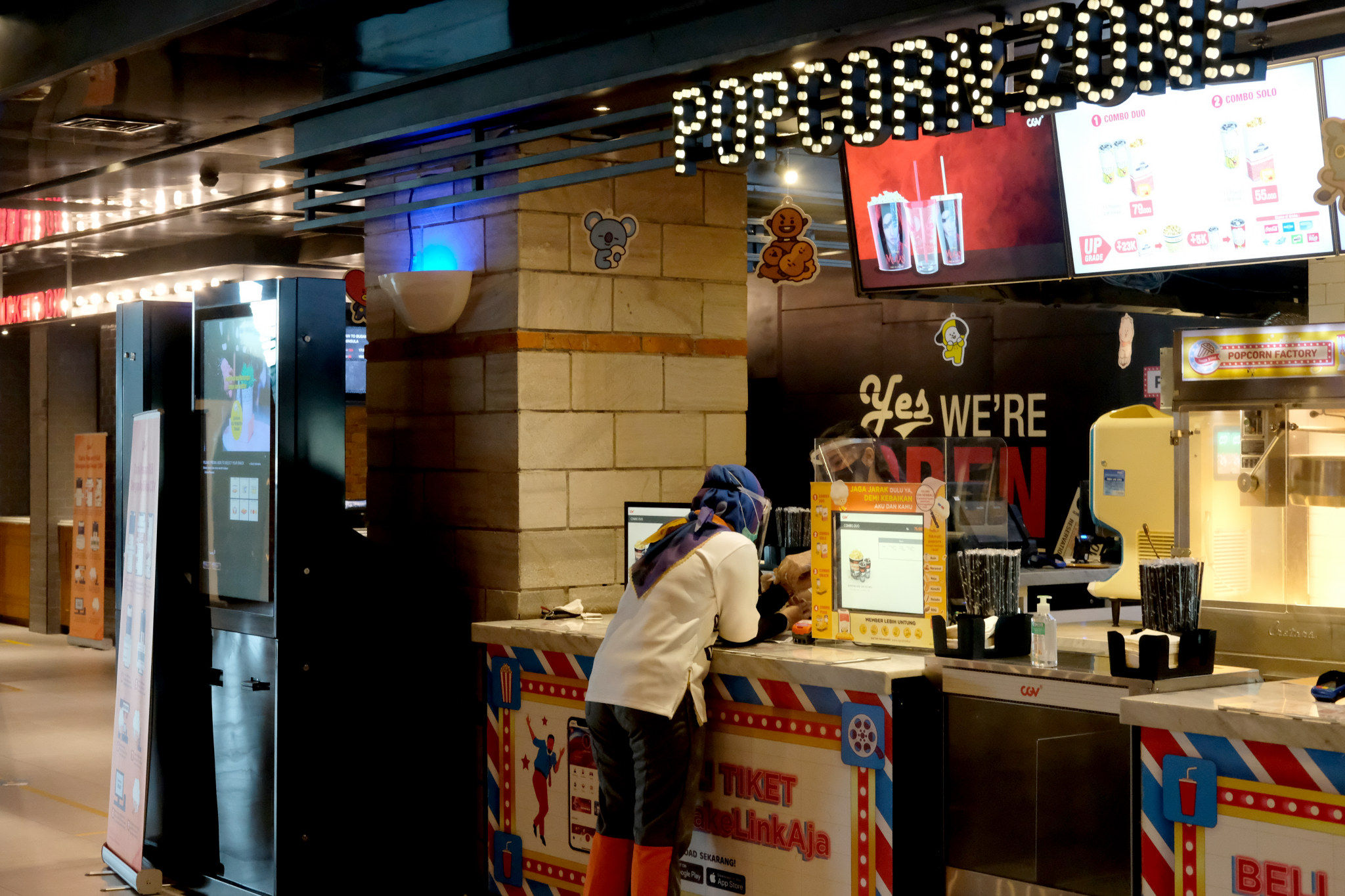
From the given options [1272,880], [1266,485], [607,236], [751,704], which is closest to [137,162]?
[607,236]

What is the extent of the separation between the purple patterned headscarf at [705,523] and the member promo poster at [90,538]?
9250 millimetres

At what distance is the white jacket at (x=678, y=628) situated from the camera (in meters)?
4.48

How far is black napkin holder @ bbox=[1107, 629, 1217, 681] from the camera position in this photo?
382cm

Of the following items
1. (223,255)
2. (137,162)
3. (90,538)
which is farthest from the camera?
(90,538)

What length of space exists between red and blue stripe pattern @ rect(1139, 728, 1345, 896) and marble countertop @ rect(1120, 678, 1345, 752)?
3 cm

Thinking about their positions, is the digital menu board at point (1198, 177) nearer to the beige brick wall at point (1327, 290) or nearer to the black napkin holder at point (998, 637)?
the black napkin holder at point (998, 637)

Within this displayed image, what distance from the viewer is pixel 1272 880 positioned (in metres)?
3.52

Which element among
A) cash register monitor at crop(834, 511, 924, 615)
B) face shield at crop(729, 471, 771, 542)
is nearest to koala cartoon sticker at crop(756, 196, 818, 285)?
face shield at crop(729, 471, 771, 542)

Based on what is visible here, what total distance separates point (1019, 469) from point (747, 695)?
566 cm

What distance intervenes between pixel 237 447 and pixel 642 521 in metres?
1.66

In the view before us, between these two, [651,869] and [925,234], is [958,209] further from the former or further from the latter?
[651,869]

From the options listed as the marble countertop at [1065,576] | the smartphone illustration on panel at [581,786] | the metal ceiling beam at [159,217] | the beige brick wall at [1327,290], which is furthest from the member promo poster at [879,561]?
the metal ceiling beam at [159,217]

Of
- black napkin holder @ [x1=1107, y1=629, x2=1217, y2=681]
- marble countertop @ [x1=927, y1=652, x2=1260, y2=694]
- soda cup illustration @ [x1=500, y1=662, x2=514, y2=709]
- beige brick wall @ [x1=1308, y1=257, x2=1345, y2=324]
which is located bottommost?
soda cup illustration @ [x1=500, y1=662, x2=514, y2=709]

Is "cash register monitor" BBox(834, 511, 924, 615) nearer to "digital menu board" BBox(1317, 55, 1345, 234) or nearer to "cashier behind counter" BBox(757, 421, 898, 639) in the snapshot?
"cashier behind counter" BBox(757, 421, 898, 639)
